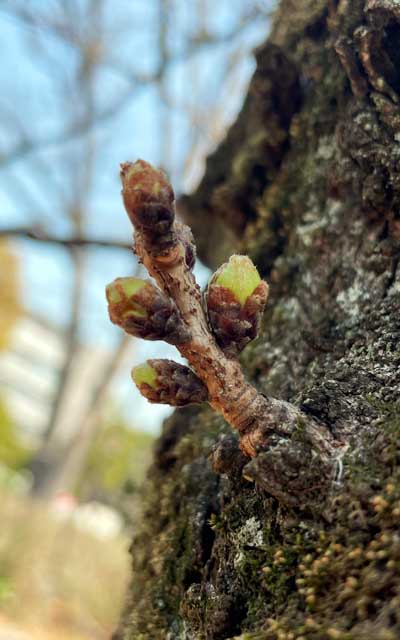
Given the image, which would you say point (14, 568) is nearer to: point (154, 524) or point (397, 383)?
point (154, 524)

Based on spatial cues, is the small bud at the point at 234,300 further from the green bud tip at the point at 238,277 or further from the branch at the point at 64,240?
the branch at the point at 64,240

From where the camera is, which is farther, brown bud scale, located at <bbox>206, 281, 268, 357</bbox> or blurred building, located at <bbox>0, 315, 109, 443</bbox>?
blurred building, located at <bbox>0, 315, 109, 443</bbox>

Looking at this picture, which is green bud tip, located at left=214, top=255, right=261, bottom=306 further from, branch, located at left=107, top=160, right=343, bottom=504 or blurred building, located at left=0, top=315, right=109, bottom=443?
blurred building, located at left=0, top=315, right=109, bottom=443

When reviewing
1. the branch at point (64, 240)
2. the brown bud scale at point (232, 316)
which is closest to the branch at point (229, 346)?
the brown bud scale at point (232, 316)

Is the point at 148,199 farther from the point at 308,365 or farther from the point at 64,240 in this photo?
the point at 64,240

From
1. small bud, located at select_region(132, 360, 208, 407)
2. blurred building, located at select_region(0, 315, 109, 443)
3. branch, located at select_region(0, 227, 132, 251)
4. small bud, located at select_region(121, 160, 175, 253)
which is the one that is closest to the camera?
small bud, located at select_region(121, 160, 175, 253)

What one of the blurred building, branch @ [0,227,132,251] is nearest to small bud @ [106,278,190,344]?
branch @ [0,227,132,251]
